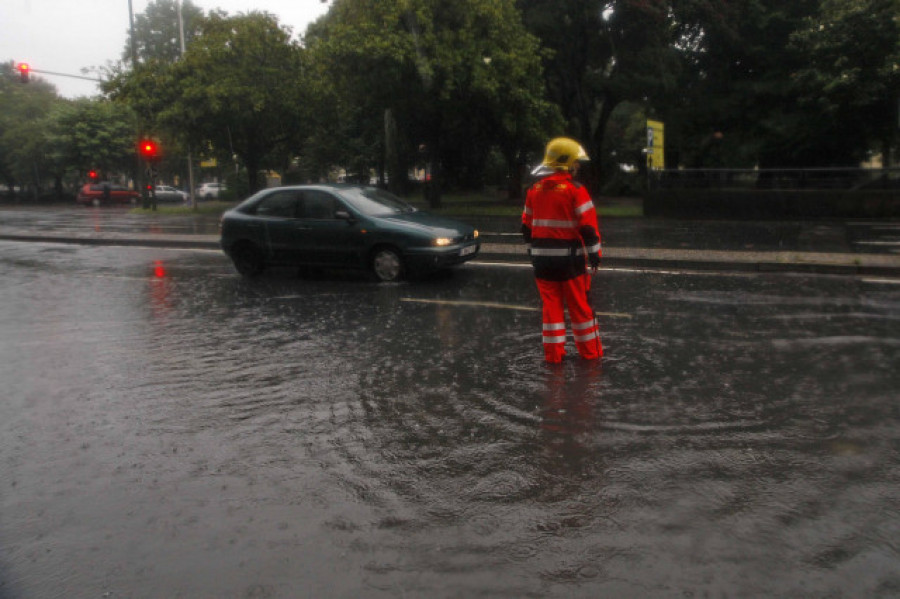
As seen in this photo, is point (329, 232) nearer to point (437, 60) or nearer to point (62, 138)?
point (437, 60)

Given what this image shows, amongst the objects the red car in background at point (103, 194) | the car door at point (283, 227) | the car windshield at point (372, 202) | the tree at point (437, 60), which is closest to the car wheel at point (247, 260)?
the car door at point (283, 227)

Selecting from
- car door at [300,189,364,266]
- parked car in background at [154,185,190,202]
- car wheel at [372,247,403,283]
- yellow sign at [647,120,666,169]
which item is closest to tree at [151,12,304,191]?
yellow sign at [647,120,666,169]

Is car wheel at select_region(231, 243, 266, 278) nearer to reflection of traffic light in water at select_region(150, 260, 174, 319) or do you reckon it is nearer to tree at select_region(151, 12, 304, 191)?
reflection of traffic light in water at select_region(150, 260, 174, 319)

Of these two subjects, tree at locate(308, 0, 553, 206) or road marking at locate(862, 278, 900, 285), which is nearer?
road marking at locate(862, 278, 900, 285)

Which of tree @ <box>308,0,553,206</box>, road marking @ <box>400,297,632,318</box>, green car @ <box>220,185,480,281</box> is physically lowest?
road marking @ <box>400,297,632,318</box>

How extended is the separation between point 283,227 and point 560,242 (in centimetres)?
762

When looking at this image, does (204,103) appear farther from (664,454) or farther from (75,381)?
(664,454)

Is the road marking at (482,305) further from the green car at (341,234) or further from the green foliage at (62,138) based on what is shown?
the green foliage at (62,138)

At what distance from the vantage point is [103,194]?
2221 inches

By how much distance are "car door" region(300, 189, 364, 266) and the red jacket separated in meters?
6.21

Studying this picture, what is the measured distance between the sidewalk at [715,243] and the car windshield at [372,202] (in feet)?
7.60

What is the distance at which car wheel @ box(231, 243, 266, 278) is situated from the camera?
13938mm

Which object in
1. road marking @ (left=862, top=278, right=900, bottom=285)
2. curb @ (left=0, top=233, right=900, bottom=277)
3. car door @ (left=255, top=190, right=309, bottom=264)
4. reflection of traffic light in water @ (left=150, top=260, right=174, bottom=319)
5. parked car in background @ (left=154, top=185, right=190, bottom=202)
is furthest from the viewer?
parked car in background @ (left=154, top=185, right=190, bottom=202)

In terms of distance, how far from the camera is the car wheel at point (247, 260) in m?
13.9
